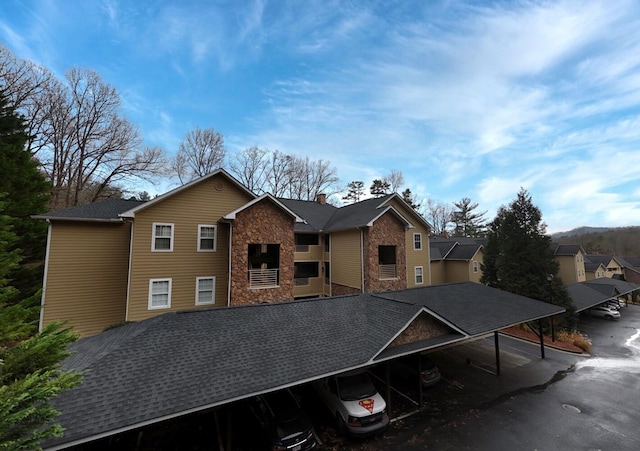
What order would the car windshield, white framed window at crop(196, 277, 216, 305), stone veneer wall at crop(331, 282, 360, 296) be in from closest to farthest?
the car windshield
white framed window at crop(196, 277, 216, 305)
stone veneer wall at crop(331, 282, 360, 296)

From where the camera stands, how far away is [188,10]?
39.1ft

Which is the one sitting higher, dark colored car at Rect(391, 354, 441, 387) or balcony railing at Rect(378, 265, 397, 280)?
balcony railing at Rect(378, 265, 397, 280)

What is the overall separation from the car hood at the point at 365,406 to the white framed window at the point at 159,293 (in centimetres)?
1089

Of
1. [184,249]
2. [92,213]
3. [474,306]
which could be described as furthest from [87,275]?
[474,306]

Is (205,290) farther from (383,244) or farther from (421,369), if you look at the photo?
(383,244)

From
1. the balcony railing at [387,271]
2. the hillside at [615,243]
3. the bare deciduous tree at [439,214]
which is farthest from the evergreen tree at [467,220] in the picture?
the balcony railing at [387,271]

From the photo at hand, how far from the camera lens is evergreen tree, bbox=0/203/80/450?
3.20 metres

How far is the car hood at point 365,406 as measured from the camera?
7629 mm

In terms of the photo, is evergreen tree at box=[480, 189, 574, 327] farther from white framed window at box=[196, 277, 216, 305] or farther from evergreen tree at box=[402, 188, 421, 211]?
white framed window at box=[196, 277, 216, 305]

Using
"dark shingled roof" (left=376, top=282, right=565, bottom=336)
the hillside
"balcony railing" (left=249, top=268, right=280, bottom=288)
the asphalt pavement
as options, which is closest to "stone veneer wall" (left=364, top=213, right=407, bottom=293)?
"dark shingled roof" (left=376, top=282, right=565, bottom=336)

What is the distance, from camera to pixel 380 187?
42.4 metres

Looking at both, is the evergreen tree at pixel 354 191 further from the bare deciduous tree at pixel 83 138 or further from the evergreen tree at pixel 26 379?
the evergreen tree at pixel 26 379

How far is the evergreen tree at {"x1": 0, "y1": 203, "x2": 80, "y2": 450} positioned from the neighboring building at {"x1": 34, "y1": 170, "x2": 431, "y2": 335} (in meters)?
9.15

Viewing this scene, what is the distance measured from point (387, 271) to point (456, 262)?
15992mm
